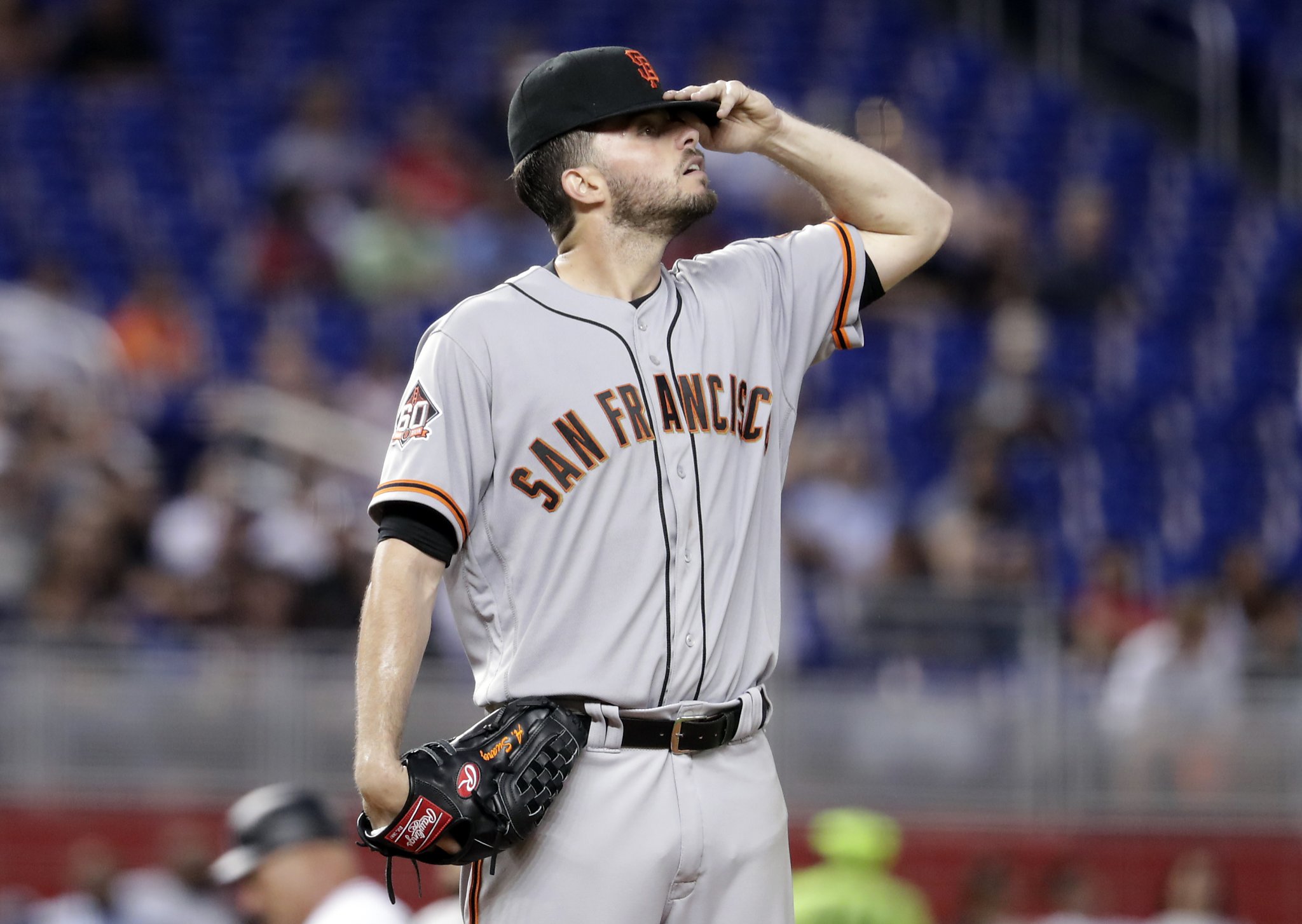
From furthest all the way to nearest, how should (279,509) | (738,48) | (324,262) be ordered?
1. (738,48)
2. (324,262)
3. (279,509)

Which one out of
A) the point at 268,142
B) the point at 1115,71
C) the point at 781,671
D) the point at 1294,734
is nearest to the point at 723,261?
the point at 781,671

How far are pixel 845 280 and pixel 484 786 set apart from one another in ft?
3.73

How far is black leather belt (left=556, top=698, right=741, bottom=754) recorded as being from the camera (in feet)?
10.1

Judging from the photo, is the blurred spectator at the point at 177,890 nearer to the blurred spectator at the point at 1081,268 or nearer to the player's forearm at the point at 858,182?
the player's forearm at the point at 858,182

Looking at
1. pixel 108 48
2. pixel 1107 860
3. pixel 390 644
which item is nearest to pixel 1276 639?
pixel 1107 860

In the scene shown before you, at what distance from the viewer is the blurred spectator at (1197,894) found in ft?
27.1

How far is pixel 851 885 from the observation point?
6.48 meters

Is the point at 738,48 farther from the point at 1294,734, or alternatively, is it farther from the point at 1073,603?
the point at 1294,734

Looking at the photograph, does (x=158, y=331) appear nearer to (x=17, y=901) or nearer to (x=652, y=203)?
(x=17, y=901)

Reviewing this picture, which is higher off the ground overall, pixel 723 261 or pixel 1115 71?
pixel 1115 71

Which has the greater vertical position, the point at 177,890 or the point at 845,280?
the point at 845,280

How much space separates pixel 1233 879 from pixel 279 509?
4562 millimetres

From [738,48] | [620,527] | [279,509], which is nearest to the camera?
[620,527]

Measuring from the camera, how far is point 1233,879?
8.63m
